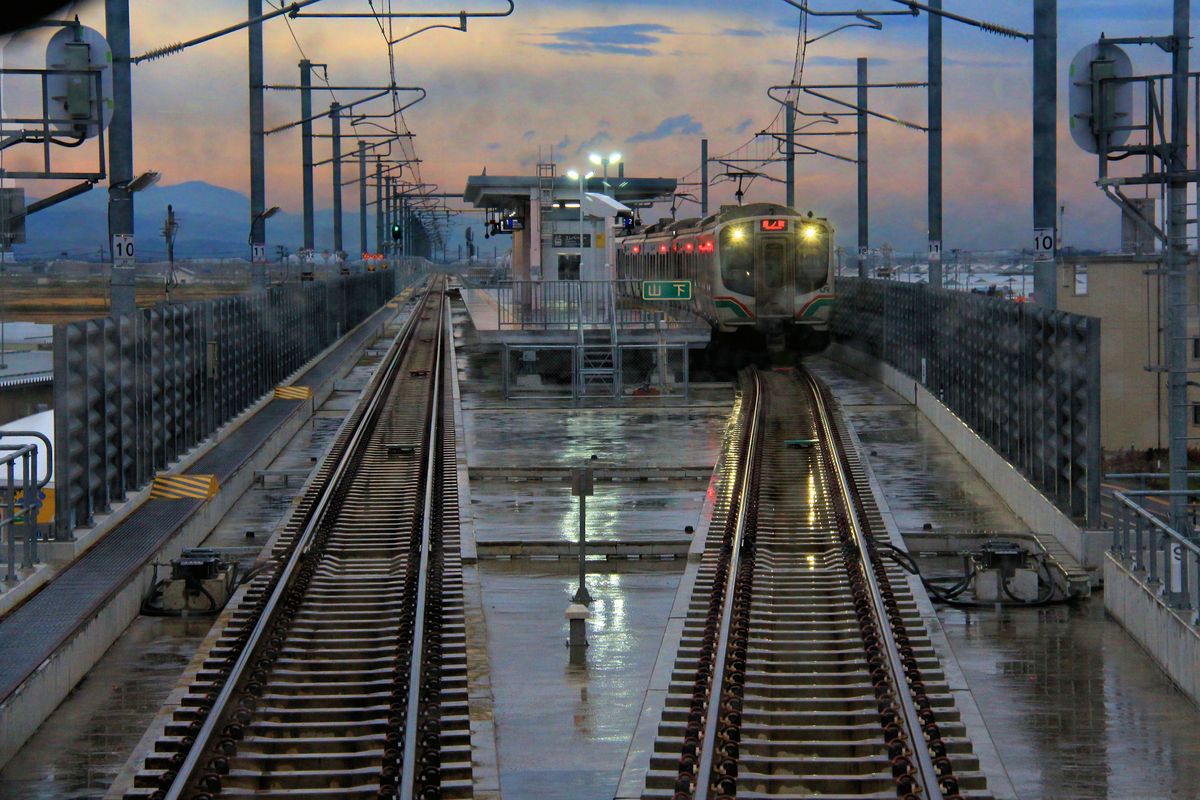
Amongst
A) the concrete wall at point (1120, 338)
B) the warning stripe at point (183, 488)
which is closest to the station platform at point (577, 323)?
the warning stripe at point (183, 488)

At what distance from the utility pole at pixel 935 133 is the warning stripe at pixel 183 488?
16855 mm

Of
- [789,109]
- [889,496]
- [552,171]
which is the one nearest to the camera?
[889,496]

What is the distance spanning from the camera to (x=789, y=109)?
4388 cm

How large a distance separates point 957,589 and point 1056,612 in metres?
0.93

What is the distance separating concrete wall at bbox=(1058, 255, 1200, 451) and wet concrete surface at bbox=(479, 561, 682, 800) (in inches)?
1818

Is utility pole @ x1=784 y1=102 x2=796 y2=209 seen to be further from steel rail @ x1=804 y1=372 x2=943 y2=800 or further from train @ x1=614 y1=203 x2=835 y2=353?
steel rail @ x1=804 y1=372 x2=943 y2=800

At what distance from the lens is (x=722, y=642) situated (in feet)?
36.4

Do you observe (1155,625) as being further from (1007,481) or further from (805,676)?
(1007,481)

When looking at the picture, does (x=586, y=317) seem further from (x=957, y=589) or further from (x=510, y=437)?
(x=957, y=589)

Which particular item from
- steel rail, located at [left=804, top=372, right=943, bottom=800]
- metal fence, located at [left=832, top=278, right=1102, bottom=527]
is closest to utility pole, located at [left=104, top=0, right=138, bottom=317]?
steel rail, located at [left=804, top=372, right=943, bottom=800]

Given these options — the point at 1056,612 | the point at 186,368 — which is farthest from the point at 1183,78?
the point at 186,368

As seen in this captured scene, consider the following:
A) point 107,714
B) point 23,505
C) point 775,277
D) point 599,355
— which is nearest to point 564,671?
point 107,714

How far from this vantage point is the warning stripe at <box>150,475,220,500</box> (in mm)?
16922

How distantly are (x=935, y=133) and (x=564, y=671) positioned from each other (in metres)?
21.6
